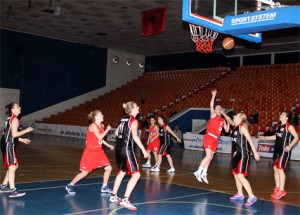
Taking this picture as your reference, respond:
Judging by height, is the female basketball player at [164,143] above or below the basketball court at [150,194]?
above

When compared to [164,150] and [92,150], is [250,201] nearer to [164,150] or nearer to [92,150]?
[92,150]

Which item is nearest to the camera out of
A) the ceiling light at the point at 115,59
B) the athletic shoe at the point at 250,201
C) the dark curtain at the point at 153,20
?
the athletic shoe at the point at 250,201

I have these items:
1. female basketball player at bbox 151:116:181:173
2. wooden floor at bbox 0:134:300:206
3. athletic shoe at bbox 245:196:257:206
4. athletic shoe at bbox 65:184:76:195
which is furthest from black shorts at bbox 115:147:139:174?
female basketball player at bbox 151:116:181:173

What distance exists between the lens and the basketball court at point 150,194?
693 centimetres

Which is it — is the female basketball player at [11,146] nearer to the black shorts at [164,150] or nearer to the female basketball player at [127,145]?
the female basketball player at [127,145]

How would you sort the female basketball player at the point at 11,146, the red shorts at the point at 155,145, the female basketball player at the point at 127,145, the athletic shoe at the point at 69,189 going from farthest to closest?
the red shorts at the point at 155,145, the athletic shoe at the point at 69,189, the female basketball player at the point at 11,146, the female basketball player at the point at 127,145

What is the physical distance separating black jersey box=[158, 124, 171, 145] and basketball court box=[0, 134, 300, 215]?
3.06ft

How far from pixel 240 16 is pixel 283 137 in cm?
304

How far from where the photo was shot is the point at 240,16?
925 centimetres

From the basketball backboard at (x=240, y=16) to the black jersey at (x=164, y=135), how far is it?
3646 mm

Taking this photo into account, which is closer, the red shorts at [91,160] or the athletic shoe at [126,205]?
the athletic shoe at [126,205]

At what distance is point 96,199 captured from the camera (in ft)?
25.1

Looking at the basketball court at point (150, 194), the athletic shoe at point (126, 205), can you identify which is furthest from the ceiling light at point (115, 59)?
the athletic shoe at point (126, 205)

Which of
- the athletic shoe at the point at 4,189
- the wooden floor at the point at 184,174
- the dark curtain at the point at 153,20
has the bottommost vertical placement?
the wooden floor at the point at 184,174
